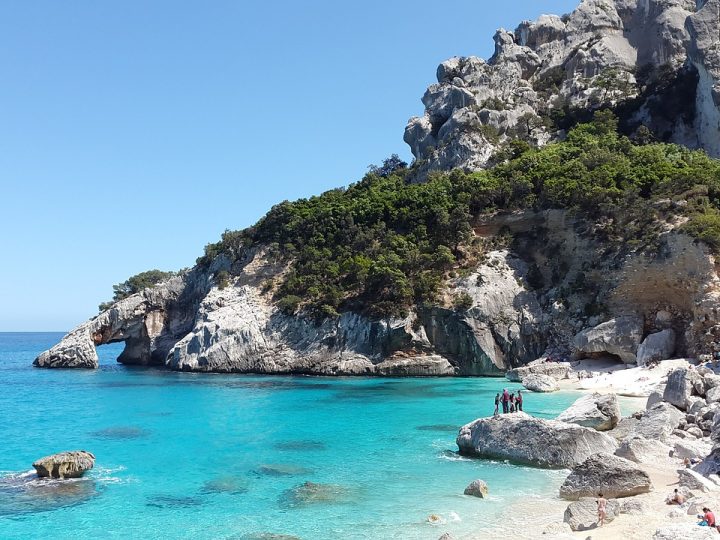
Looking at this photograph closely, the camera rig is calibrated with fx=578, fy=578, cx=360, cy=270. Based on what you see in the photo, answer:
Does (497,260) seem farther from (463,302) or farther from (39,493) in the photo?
(39,493)

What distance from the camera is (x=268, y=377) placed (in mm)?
45781

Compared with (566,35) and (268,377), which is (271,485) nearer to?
(268,377)

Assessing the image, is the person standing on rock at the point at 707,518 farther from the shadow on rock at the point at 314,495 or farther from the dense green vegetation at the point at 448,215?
the dense green vegetation at the point at 448,215

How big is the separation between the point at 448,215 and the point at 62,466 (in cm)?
3839

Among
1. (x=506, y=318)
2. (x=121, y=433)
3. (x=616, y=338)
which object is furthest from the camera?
(x=506, y=318)

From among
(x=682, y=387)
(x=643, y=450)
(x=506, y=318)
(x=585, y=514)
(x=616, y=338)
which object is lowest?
(x=585, y=514)

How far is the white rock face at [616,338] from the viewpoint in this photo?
1455 inches

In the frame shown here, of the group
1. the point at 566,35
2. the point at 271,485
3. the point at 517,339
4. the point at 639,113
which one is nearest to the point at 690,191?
the point at 517,339

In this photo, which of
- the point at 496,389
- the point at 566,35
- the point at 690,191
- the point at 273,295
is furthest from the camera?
the point at 566,35

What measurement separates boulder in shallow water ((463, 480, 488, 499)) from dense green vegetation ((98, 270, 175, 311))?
5717 centimetres

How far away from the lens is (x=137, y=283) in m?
69.9

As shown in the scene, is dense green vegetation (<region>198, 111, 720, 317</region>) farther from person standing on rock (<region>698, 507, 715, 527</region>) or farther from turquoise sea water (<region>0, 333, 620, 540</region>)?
person standing on rock (<region>698, 507, 715, 527</region>)

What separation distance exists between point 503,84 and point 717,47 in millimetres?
24179

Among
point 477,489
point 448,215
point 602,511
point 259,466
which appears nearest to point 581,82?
point 448,215
